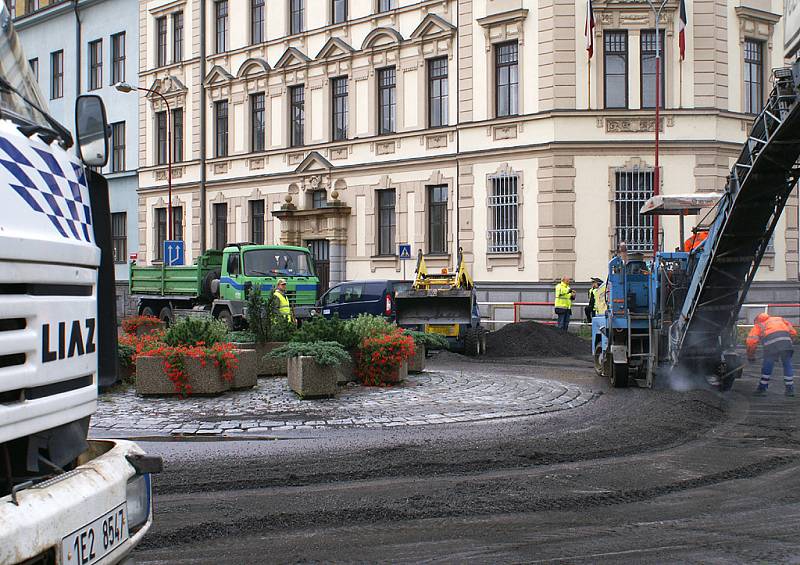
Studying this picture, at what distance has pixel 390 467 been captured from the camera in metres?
8.98

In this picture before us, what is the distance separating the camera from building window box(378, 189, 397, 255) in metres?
35.9

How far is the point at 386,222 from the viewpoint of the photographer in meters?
36.2

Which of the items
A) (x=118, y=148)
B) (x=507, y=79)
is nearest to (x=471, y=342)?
(x=507, y=79)

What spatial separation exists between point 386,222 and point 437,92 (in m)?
5.15

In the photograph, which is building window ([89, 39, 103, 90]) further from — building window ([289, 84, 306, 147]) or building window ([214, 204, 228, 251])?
building window ([289, 84, 306, 147])

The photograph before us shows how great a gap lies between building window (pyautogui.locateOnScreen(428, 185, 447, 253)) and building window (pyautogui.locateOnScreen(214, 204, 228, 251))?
1201 centimetres

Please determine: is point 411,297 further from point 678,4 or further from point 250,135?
point 250,135

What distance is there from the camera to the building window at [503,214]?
31.8 m

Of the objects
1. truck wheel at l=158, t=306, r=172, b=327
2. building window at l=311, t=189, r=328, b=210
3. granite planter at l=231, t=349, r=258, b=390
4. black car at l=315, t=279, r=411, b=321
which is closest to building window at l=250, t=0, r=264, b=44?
building window at l=311, t=189, r=328, b=210

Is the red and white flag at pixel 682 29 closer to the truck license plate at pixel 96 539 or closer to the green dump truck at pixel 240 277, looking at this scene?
the green dump truck at pixel 240 277

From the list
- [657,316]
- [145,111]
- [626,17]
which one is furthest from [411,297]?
[145,111]

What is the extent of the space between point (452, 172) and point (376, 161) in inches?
145

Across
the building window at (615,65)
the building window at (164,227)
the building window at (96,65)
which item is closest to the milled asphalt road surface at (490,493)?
the building window at (615,65)

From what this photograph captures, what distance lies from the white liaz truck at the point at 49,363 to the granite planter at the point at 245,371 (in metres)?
9.59
